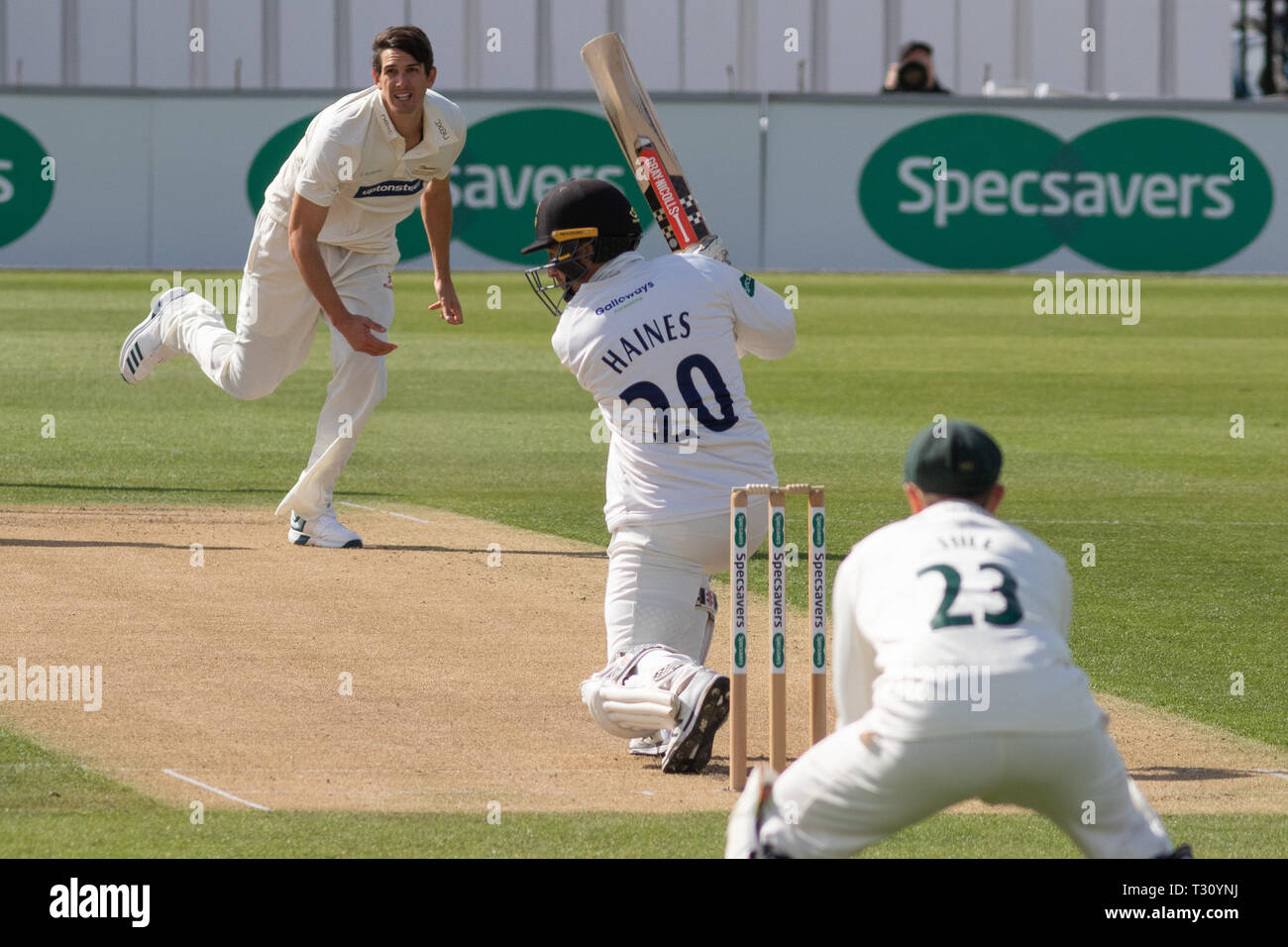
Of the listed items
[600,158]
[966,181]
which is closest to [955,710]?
[600,158]

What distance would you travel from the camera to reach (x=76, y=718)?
6254 millimetres

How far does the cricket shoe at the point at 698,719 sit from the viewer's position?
565 cm

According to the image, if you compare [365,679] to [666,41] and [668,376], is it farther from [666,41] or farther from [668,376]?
[666,41]

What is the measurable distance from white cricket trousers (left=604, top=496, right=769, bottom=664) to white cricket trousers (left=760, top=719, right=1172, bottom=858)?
207cm

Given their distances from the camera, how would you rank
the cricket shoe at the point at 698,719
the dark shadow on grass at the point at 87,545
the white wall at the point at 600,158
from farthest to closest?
1. the white wall at the point at 600,158
2. the dark shadow on grass at the point at 87,545
3. the cricket shoe at the point at 698,719

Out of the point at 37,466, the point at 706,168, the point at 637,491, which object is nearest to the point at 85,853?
the point at 637,491

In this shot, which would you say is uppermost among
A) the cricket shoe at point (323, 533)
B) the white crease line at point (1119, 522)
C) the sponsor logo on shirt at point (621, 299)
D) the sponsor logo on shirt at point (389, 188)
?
the sponsor logo on shirt at point (389, 188)

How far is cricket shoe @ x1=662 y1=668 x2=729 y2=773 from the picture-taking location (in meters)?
5.65

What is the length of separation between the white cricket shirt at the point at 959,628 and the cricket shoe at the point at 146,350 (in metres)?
6.46

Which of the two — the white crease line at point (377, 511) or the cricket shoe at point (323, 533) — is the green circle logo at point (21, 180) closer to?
the white crease line at point (377, 511)

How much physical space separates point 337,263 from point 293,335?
43cm

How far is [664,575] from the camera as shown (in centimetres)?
601

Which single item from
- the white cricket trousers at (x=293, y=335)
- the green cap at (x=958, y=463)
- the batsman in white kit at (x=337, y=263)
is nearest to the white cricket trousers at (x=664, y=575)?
the green cap at (x=958, y=463)
